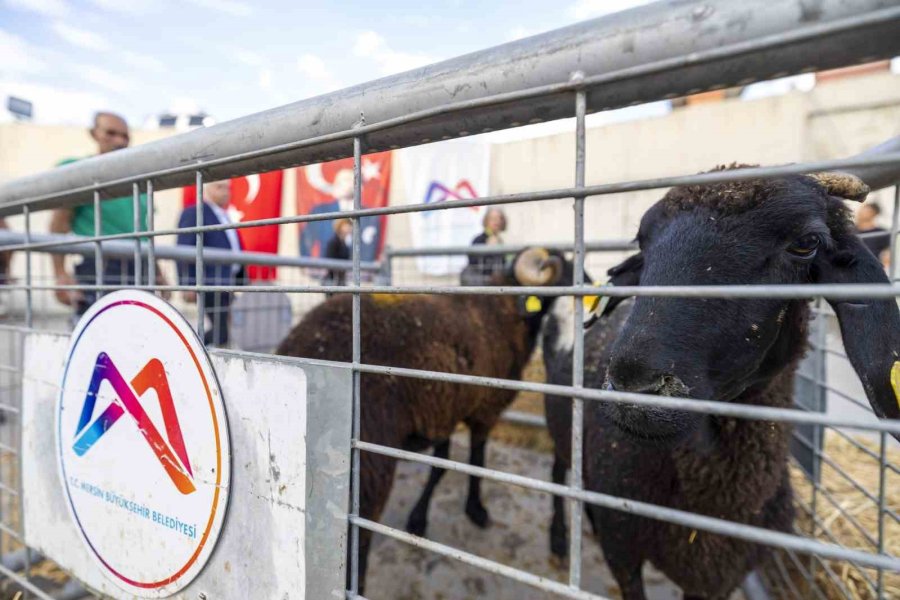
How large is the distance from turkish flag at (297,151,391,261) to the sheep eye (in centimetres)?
735

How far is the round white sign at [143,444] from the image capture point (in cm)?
98

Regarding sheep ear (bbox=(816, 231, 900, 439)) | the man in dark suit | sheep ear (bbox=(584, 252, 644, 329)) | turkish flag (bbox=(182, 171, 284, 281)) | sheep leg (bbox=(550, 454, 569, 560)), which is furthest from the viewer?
turkish flag (bbox=(182, 171, 284, 281))

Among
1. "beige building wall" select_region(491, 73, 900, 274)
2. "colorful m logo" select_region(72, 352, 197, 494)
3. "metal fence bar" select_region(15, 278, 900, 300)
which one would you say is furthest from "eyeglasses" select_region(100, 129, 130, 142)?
"beige building wall" select_region(491, 73, 900, 274)

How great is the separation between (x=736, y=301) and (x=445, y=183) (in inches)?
321

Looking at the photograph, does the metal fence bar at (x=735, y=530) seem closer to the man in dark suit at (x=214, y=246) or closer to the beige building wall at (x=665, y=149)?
the man in dark suit at (x=214, y=246)

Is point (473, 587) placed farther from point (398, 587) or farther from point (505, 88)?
point (505, 88)

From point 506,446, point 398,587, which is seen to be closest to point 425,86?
point 398,587

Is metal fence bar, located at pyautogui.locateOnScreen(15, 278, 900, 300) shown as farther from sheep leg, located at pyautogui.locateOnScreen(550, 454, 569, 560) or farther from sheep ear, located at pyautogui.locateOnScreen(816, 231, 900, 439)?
sheep leg, located at pyautogui.locateOnScreen(550, 454, 569, 560)

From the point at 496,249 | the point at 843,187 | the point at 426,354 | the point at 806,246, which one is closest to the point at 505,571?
the point at 806,246

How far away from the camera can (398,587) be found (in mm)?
2406

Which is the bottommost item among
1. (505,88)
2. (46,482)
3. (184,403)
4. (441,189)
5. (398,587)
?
(398,587)

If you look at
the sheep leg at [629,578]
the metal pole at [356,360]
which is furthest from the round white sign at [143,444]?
the sheep leg at [629,578]

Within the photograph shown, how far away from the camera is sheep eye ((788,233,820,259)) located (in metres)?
1.12

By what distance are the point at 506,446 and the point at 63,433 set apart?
369cm
